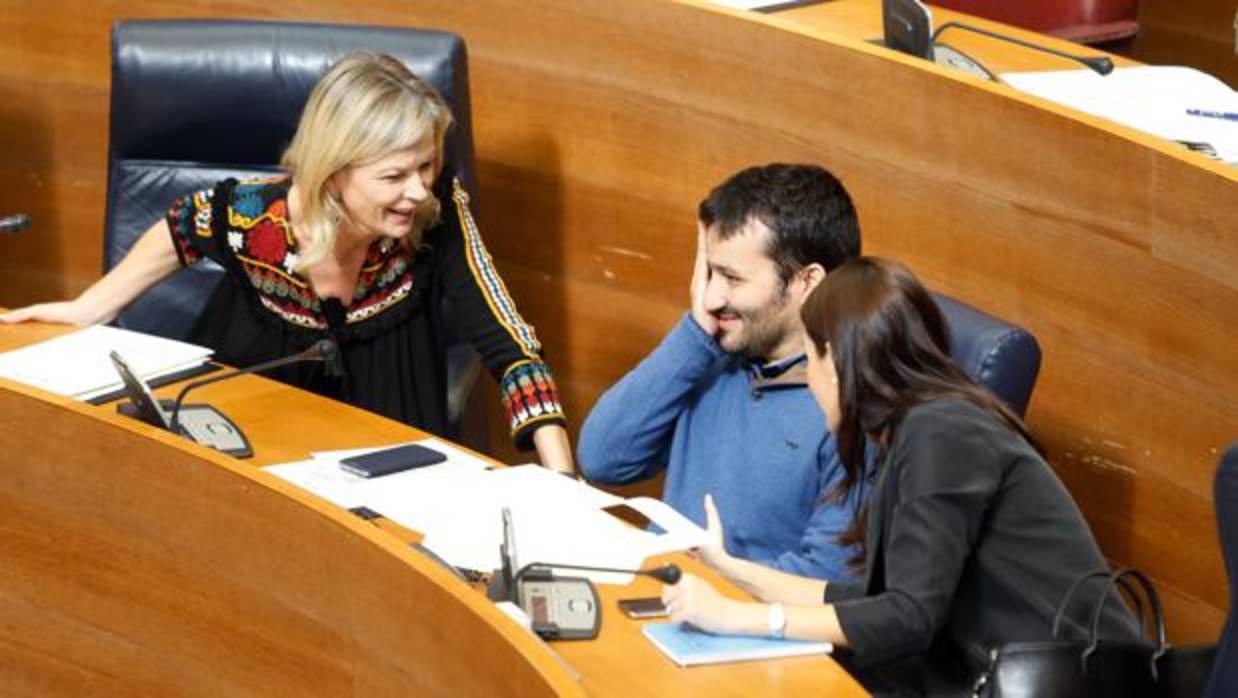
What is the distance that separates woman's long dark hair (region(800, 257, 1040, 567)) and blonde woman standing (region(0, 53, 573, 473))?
86cm

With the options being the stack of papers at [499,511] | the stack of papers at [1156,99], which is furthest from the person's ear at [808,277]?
the stack of papers at [1156,99]

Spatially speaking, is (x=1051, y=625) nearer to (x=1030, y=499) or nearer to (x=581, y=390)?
(x=1030, y=499)

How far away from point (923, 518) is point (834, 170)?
127cm

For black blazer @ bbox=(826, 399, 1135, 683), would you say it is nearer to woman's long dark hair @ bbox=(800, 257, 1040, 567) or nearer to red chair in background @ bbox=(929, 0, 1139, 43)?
woman's long dark hair @ bbox=(800, 257, 1040, 567)

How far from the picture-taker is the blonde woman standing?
3.26 m

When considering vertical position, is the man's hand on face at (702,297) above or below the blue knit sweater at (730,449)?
above

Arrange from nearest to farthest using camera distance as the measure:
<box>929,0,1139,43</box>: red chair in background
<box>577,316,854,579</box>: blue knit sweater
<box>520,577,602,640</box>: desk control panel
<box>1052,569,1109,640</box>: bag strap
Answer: <box>1052,569,1109,640</box>: bag strap → <box>520,577,602,640</box>: desk control panel → <box>577,316,854,579</box>: blue knit sweater → <box>929,0,1139,43</box>: red chair in background

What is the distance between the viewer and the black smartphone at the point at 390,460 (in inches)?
112

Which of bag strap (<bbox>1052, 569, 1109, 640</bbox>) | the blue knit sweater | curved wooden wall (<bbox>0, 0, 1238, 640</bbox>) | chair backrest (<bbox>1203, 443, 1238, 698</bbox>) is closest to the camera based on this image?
chair backrest (<bbox>1203, 443, 1238, 698</bbox>)

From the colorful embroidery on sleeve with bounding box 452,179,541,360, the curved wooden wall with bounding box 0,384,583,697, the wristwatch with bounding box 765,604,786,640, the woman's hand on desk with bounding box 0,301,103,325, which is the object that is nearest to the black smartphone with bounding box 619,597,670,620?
the wristwatch with bounding box 765,604,786,640

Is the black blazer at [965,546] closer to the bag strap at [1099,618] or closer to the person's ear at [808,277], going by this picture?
the bag strap at [1099,618]

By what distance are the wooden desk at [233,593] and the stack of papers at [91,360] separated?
19cm

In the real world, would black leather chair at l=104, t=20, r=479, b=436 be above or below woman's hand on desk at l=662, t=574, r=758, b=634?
above

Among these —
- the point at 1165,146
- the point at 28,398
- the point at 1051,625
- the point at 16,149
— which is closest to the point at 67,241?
the point at 16,149
